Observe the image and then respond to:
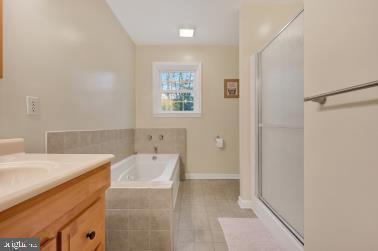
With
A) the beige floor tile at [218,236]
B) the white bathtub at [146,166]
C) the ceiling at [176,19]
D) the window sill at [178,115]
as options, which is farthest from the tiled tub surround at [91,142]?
the ceiling at [176,19]

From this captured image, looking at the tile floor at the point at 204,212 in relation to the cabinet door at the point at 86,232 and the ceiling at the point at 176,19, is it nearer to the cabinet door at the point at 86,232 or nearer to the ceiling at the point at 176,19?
the cabinet door at the point at 86,232

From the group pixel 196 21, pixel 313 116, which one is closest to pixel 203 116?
pixel 196 21

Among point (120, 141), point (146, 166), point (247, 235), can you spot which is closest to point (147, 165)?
point (146, 166)

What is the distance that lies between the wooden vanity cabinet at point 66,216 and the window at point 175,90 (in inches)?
117

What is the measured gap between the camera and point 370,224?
0.73 meters

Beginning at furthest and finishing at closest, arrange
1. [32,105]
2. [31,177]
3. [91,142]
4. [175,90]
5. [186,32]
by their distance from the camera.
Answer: [175,90] → [186,32] → [91,142] → [32,105] → [31,177]

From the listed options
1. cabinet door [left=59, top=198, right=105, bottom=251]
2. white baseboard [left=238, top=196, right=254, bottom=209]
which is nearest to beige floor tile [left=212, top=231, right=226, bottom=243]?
white baseboard [left=238, top=196, right=254, bottom=209]

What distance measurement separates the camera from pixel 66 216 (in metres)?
0.63

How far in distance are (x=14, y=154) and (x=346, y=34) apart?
1.64 metres

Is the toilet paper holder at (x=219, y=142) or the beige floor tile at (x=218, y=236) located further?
the toilet paper holder at (x=219, y=142)

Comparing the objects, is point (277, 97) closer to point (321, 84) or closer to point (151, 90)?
point (321, 84)

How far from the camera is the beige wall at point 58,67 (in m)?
1.18

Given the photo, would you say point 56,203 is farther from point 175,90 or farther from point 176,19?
point 175,90

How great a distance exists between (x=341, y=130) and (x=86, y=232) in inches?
42.0
